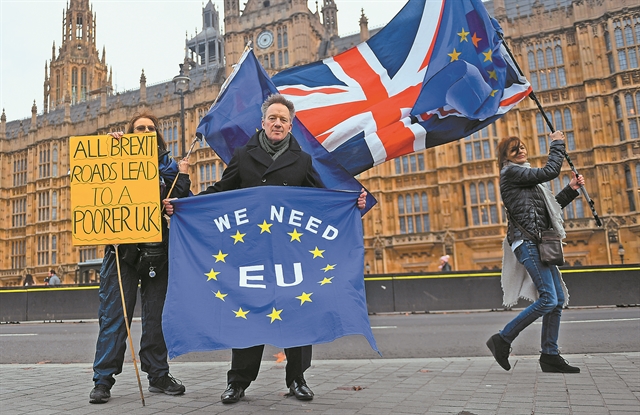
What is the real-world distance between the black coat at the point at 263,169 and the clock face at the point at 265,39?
111 ft

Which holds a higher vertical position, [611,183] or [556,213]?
[611,183]

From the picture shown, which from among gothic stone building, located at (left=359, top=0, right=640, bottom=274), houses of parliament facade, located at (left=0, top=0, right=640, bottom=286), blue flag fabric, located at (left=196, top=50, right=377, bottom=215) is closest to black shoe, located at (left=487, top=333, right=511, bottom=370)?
blue flag fabric, located at (left=196, top=50, right=377, bottom=215)

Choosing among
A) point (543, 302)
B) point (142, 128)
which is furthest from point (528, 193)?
point (142, 128)

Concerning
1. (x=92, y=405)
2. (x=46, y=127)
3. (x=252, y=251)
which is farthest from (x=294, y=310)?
(x=46, y=127)

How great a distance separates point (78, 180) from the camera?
4.09 m

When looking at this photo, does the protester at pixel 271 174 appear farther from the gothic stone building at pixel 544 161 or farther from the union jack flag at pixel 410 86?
the gothic stone building at pixel 544 161

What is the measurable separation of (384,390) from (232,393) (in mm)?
1154

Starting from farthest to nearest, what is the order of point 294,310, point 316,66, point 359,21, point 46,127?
point 46,127
point 359,21
point 316,66
point 294,310

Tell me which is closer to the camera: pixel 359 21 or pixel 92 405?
pixel 92 405

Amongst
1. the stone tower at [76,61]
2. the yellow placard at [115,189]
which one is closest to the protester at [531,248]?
the yellow placard at [115,189]

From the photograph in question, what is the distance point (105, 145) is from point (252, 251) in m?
1.51

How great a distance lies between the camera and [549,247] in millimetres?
4637

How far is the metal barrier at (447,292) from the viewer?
1322 centimetres

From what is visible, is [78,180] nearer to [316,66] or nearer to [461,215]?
[316,66]
